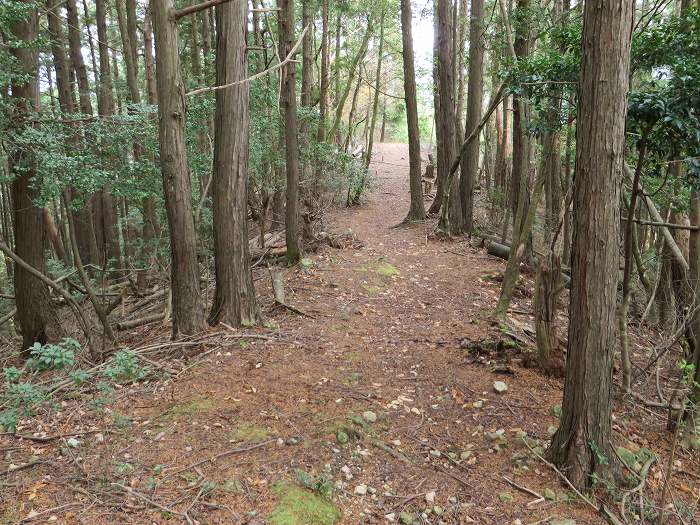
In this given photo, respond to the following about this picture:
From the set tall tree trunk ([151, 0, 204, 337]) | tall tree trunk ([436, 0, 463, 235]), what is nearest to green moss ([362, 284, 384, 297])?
tall tree trunk ([151, 0, 204, 337])

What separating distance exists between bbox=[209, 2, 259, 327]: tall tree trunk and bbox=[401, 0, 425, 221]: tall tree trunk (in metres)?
7.56

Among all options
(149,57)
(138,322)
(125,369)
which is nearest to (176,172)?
(125,369)

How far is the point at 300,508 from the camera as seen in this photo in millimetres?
3221

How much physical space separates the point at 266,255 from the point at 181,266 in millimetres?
4785

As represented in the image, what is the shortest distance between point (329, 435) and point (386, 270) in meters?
5.97

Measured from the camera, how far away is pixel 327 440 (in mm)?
4012

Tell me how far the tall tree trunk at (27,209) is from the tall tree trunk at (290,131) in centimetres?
388

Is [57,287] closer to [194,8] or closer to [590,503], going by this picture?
[194,8]

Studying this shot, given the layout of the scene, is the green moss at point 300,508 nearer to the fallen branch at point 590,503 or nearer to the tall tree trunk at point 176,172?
the fallen branch at point 590,503

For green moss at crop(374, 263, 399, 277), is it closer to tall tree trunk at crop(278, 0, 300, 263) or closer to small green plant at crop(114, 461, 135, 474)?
tall tree trunk at crop(278, 0, 300, 263)

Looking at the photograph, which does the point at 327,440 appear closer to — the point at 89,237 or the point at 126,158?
the point at 126,158

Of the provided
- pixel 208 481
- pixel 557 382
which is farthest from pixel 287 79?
pixel 208 481

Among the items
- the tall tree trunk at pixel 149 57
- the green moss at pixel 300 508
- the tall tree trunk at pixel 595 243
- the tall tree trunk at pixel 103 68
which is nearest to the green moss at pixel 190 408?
the green moss at pixel 300 508

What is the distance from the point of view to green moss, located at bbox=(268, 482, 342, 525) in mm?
3117
